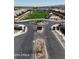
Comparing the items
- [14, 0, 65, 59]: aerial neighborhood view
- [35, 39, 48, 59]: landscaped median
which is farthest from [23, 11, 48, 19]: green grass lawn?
[35, 39, 48, 59]: landscaped median

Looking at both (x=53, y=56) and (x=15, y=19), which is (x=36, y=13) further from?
(x=53, y=56)

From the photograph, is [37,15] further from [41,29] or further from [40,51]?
[40,51]

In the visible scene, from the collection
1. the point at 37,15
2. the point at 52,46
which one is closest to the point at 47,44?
the point at 52,46

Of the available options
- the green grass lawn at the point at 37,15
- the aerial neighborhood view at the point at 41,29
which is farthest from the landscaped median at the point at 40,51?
the green grass lawn at the point at 37,15

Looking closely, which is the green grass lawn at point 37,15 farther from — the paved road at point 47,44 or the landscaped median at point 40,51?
the landscaped median at point 40,51

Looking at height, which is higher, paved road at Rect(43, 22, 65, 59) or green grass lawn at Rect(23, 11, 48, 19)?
green grass lawn at Rect(23, 11, 48, 19)

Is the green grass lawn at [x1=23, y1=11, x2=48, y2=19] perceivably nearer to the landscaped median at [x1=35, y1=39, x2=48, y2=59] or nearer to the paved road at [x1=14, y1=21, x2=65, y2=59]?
the paved road at [x1=14, y1=21, x2=65, y2=59]
